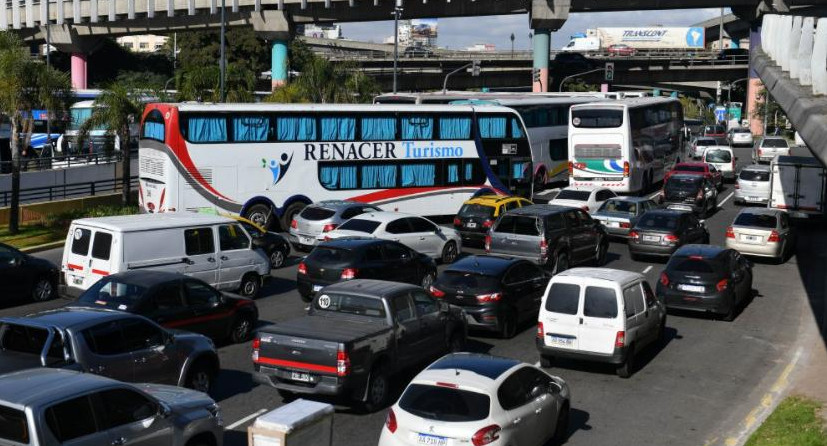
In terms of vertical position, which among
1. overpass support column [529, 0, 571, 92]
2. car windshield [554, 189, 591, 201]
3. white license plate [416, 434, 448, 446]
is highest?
overpass support column [529, 0, 571, 92]

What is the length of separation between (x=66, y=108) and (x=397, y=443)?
24110 mm

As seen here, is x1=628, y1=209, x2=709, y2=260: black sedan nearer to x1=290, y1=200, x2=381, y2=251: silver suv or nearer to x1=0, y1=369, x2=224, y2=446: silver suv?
x1=290, y1=200, x2=381, y2=251: silver suv

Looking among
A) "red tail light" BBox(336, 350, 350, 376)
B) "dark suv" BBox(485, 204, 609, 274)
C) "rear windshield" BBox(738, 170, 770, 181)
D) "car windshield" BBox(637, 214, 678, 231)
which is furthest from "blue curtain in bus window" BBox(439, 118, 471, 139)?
"red tail light" BBox(336, 350, 350, 376)

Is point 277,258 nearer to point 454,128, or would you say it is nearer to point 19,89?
point 19,89

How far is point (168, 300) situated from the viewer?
17.2 metres

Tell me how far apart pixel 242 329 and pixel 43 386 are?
889 cm

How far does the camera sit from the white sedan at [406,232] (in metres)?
26.6

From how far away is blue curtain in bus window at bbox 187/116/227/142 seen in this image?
3041 centimetres

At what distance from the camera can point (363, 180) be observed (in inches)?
1373

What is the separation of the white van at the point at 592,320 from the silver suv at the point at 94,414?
288 inches

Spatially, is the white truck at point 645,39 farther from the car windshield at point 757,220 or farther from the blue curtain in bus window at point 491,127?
the car windshield at point 757,220

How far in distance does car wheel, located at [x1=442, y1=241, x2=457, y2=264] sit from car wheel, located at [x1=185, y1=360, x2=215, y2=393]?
1382cm

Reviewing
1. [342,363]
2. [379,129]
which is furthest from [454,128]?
[342,363]

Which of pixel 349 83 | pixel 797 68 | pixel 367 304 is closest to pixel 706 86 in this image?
pixel 349 83
